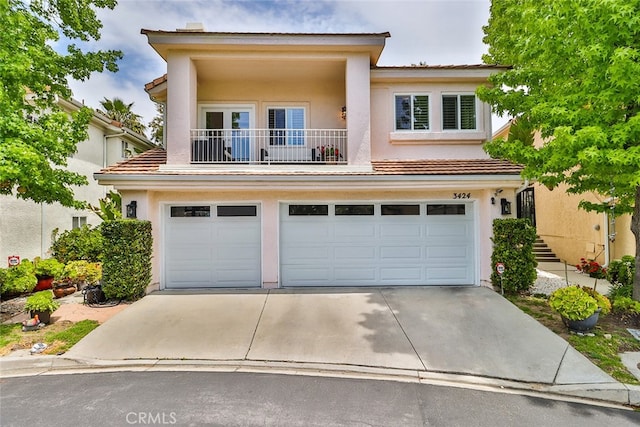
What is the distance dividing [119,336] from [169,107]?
6253 mm

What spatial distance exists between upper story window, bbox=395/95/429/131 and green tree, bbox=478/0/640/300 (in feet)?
9.30

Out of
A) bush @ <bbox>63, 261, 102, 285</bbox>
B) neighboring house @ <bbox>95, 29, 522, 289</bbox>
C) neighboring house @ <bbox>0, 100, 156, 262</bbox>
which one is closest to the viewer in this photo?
bush @ <bbox>63, 261, 102, 285</bbox>

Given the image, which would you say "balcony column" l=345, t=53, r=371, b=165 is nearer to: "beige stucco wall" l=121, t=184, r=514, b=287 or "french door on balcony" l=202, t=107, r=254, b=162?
"beige stucco wall" l=121, t=184, r=514, b=287

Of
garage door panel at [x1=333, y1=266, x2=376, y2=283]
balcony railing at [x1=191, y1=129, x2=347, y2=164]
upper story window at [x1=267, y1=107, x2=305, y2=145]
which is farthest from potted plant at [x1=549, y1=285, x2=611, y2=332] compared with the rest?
upper story window at [x1=267, y1=107, x2=305, y2=145]

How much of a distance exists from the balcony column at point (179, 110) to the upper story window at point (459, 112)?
25.9 feet

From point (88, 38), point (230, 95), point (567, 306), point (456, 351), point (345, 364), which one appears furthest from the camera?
point (230, 95)

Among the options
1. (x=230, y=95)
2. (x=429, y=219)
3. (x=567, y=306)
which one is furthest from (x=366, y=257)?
(x=230, y=95)

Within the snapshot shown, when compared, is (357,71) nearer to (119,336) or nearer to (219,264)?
(219,264)

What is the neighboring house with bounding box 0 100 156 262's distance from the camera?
10.8m

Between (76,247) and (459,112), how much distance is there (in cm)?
1418

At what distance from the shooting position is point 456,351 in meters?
5.42

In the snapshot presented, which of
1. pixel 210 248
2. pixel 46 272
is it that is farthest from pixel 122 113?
pixel 210 248

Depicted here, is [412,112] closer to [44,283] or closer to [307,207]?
[307,207]

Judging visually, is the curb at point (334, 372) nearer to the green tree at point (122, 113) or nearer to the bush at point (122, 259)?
the bush at point (122, 259)
